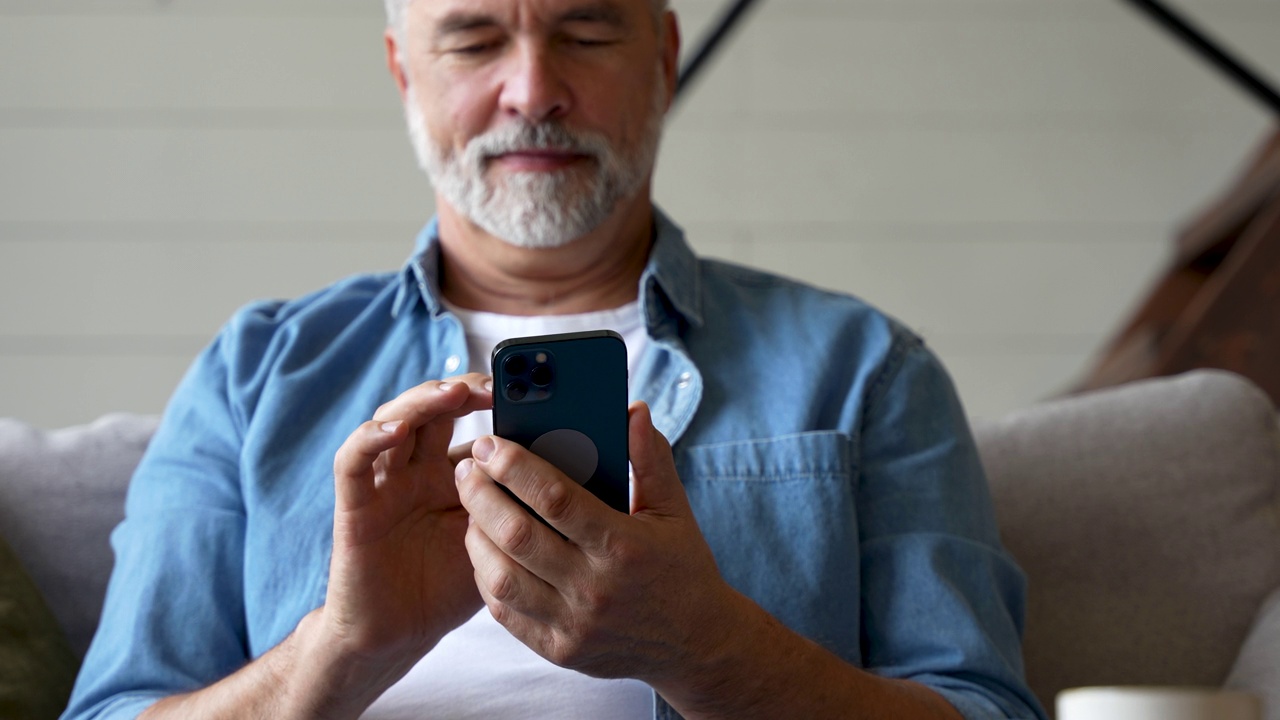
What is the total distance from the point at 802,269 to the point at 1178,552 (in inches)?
63.9

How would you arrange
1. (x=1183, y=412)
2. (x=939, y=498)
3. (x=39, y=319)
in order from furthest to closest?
(x=39, y=319)
(x=1183, y=412)
(x=939, y=498)

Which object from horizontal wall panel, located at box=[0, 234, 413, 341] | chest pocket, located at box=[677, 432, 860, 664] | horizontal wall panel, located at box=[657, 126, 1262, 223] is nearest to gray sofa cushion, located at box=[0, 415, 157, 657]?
chest pocket, located at box=[677, 432, 860, 664]

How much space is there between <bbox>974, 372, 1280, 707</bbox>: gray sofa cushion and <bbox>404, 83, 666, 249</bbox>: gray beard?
19.7 inches

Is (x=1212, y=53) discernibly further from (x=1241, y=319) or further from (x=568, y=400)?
(x=568, y=400)

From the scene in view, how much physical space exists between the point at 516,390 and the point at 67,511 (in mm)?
780

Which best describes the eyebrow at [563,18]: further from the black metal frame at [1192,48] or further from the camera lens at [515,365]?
the black metal frame at [1192,48]

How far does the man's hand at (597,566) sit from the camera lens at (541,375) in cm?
4

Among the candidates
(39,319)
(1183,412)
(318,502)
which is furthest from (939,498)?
(39,319)

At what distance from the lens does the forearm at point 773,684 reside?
2.82ft

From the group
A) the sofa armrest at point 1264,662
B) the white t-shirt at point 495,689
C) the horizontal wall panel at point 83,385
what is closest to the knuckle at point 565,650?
the white t-shirt at point 495,689

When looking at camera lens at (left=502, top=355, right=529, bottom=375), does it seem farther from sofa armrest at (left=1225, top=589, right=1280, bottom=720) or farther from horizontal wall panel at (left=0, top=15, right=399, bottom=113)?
horizontal wall panel at (left=0, top=15, right=399, bottom=113)

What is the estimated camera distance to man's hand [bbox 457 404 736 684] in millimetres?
757

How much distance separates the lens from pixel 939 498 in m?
1.14

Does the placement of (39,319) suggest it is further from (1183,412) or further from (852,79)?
(1183,412)
